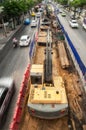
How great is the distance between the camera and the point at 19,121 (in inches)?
520

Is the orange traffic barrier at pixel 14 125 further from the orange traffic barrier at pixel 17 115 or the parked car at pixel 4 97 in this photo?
the parked car at pixel 4 97

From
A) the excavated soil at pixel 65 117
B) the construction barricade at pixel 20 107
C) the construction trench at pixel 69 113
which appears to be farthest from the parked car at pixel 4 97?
the excavated soil at pixel 65 117

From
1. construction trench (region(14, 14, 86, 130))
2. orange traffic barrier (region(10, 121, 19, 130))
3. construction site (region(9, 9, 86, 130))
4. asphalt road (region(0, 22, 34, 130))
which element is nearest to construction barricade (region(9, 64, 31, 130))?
orange traffic barrier (region(10, 121, 19, 130))

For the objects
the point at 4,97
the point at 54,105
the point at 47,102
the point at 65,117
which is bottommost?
the point at 65,117

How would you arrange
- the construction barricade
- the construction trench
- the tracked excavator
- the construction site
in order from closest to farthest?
the construction barricade → the tracked excavator → the construction site → the construction trench

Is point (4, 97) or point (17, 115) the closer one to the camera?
point (17, 115)

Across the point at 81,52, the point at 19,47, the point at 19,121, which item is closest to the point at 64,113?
the point at 19,121

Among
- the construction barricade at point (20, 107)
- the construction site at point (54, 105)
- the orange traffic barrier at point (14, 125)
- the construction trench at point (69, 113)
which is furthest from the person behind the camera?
the construction trench at point (69, 113)

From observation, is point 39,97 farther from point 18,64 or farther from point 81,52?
point 81,52

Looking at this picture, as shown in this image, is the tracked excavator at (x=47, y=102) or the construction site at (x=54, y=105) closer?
the tracked excavator at (x=47, y=102)

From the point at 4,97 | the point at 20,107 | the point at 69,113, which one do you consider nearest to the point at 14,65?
the point at 4,97

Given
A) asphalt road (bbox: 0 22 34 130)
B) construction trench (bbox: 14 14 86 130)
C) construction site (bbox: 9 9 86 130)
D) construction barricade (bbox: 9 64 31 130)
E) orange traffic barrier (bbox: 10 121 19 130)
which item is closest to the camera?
orange traffic barrier (bbox: 10 121 19 130)

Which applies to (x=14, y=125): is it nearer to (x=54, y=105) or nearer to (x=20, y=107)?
(x=20, y=107)

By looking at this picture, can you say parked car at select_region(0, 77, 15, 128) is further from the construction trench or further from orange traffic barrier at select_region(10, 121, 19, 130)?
orange traffic barrier at select_region(10, 121, 19, 130)
